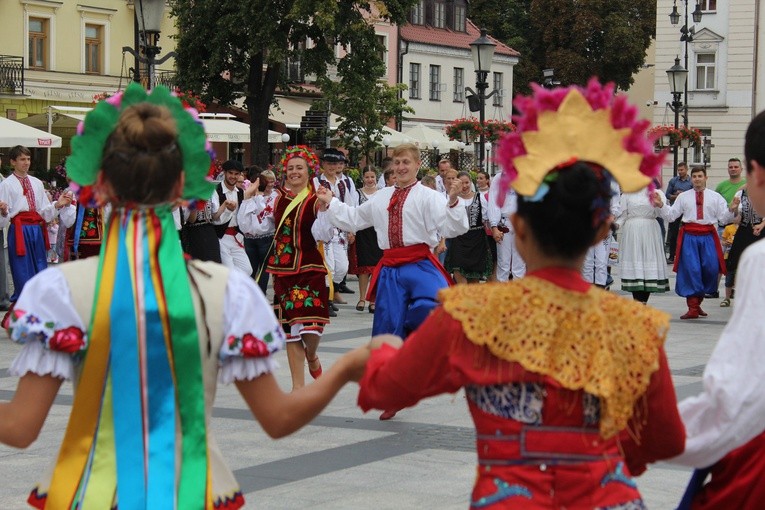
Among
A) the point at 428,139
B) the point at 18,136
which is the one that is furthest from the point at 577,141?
the point at 428,139

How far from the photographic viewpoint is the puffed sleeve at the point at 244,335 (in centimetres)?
319

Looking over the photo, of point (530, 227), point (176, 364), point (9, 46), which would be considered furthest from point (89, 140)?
point (9, 46)

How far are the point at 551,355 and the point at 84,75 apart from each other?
39.2 metres

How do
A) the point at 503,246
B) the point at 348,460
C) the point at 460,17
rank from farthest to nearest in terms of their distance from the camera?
the point at 460,17
the point at 503,246
the point at 348,460

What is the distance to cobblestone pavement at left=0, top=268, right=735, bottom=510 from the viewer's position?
21.5 ft

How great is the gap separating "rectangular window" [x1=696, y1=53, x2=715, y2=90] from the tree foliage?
125 inches

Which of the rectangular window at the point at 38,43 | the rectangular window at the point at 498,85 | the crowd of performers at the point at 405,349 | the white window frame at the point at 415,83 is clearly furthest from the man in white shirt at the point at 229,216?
the rectangular window at the point at 498,85

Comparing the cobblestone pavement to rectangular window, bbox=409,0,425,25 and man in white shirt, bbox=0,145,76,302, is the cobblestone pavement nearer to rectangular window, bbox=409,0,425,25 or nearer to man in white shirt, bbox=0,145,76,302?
man in white shirt, bbox=0,145,76,302

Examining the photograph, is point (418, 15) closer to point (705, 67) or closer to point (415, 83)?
point (415, 83)

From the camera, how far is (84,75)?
4091 centimetres

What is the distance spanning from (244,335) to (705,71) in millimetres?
59123

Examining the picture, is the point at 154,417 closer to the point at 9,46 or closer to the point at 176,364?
the point at 176,364

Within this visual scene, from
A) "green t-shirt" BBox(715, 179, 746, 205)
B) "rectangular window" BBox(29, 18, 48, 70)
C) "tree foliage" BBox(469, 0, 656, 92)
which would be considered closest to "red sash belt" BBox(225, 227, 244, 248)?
"green t-shirt" BBox(715, 179, 746, 205)

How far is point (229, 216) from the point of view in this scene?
14633 millimetres
